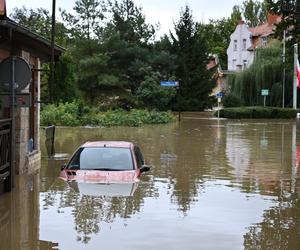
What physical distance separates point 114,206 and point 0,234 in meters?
2.52

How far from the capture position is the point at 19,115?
14945 millimetres

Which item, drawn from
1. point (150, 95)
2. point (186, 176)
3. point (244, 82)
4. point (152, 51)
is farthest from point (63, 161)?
point (244, 82)

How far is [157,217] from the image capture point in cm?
1012

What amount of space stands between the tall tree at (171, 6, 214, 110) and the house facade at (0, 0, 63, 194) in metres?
46.2

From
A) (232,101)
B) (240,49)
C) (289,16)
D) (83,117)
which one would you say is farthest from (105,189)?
(240,49)

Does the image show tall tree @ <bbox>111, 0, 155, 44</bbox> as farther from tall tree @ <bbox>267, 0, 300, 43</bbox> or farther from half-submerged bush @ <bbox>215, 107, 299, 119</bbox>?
tall tree @ <bbox>267, 0, 300, 43</bbox>

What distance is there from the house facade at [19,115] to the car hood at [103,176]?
1345 millimetres

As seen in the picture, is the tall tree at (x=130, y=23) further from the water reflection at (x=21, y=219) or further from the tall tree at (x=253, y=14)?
the water reflection at (x=21, y=219)

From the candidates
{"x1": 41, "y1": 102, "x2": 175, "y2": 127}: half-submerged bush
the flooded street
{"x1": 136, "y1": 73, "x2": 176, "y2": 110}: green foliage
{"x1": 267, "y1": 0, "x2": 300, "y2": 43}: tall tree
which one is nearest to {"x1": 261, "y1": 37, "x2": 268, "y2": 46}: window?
{"x1": 136, "y1": 73, "x2": 176, "y2": 110}: green foliage

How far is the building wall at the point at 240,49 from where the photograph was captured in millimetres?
85812

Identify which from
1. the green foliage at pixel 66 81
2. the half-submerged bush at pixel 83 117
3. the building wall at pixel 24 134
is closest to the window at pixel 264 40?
the green foliage at pixel 66 81

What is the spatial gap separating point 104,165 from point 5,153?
217cm

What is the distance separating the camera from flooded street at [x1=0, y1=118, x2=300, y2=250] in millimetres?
8500

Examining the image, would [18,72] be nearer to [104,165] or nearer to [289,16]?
[104,165]
